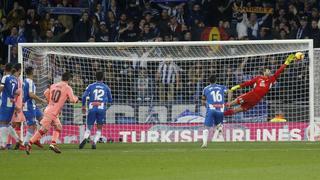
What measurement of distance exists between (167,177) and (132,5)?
16127mm

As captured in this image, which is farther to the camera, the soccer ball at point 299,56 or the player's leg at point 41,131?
the soccer ball at point 299,56

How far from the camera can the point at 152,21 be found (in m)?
28.6

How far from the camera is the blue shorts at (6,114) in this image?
21062mm

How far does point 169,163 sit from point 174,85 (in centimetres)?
858

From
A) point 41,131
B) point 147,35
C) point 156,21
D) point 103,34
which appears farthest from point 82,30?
point 41,131

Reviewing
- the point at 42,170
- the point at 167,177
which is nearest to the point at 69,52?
the point at 42,170

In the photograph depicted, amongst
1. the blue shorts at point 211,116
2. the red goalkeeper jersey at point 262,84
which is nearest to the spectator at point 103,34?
the red goalkeeper jersey at point 262,84

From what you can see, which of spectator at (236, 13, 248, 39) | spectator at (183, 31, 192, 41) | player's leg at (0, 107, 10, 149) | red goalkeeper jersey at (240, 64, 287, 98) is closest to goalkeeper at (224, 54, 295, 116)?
red goalkeeper jersey at (240, 64, 287, 98)

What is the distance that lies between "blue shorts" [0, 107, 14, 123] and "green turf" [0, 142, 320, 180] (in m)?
1.05

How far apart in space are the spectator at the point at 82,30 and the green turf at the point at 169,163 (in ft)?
21.9

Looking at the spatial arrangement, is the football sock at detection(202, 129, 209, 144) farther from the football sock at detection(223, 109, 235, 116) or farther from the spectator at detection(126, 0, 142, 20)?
the spectator at detection(126, 0, 142, 20)

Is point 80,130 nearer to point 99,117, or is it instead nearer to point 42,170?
point 99,117

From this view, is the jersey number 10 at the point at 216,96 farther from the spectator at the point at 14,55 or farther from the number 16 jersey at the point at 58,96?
the spectator at the point at 14,55

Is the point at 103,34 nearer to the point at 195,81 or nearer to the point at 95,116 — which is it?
the point at 195,81
